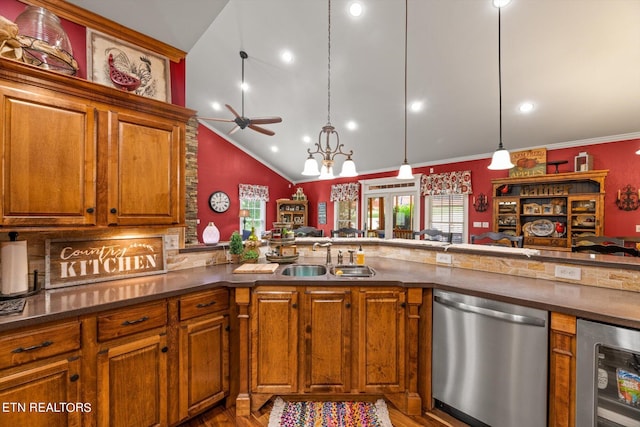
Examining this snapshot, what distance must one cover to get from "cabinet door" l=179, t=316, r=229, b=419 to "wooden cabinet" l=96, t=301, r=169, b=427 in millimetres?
108

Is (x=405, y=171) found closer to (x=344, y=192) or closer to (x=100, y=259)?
(x=100, y=259)

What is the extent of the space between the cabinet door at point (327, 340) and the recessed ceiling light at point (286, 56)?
373 cm

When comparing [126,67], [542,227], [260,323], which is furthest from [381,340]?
[542,227]

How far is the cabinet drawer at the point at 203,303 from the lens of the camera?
1687 millimetres

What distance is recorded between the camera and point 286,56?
419 cm

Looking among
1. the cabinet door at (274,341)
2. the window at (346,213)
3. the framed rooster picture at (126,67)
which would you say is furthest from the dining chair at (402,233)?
the framed rooster picture at (126,67)

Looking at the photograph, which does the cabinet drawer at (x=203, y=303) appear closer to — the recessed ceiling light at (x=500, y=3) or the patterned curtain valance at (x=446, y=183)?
the recessed ceiling light at (x=500, y=3)

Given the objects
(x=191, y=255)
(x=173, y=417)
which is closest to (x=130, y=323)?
(x=173, y=417)

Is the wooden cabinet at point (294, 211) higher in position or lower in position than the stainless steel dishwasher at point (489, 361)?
higher

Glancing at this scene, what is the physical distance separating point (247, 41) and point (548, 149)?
5.26 metres

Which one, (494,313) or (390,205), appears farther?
(390,205)

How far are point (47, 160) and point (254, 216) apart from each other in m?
6.75

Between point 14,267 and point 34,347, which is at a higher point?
point 14,267

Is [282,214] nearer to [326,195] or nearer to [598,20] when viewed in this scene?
[326,195]
